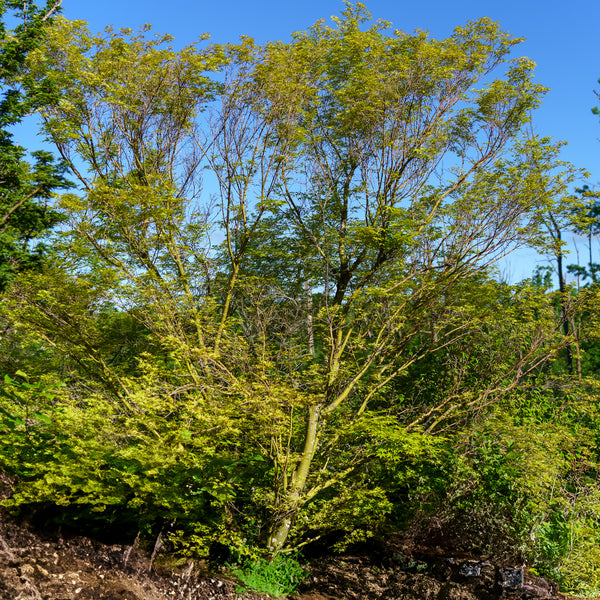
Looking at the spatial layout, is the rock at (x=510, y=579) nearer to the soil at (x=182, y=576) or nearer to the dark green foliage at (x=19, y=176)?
the soil at (x=182, y=576)

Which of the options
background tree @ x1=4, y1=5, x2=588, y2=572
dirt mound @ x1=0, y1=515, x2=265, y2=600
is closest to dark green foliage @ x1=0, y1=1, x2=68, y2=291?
background tree @ x1=4, y1=5, x2=588, y2=572

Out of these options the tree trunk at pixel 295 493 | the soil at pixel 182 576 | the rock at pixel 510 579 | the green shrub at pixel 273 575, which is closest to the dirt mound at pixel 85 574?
the soil at pixel 182 576

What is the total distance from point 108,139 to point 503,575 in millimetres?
9209

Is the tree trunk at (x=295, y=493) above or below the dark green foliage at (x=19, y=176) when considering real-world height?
below

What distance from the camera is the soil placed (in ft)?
15.3

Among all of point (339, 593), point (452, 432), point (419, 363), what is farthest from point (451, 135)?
point (339, 593)

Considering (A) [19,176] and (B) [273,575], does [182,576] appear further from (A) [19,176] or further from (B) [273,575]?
(A) [19,176]

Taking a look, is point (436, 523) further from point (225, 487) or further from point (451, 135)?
point (451, 135)

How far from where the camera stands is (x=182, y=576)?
6332mm

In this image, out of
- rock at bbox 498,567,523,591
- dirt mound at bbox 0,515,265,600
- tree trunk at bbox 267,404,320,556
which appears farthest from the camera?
rock at bbox 498,567,523,591

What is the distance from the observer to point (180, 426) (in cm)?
629

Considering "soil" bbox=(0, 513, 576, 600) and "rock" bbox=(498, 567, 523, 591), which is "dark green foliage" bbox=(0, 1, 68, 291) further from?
"rock" bbox=(498, 567, 523, 591)

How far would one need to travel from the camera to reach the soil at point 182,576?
15.3 ft

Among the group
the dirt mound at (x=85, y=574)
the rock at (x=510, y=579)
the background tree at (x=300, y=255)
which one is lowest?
the rock at (x=510, y=579)
